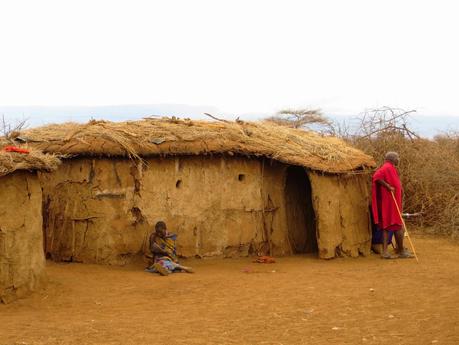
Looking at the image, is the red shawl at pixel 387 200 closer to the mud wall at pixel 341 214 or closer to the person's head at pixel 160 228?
the mud wall at pixel 341 214

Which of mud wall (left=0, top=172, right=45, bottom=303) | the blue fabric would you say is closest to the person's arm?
the blue fabric

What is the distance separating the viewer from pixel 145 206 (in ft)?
33.2

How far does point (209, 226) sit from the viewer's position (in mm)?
10523

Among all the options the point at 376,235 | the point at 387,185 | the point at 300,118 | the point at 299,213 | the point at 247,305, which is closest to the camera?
the point at 247,305

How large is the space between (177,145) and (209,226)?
4.59 feet

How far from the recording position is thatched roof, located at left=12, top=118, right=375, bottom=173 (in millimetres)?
9891

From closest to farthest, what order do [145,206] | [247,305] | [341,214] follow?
[247,305], [145,206], [341,214]

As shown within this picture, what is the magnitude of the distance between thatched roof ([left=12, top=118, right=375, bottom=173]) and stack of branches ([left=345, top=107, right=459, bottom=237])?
3648mm

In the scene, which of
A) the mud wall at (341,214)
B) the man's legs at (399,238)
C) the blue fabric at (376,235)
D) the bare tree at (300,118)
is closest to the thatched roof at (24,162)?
the mud wall at (341,214)

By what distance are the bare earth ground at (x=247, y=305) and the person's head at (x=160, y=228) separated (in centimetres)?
61

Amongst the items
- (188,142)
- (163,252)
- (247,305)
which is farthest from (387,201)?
(247,305)

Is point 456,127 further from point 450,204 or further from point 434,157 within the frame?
point 450,204

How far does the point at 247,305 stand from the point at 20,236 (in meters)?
2.66

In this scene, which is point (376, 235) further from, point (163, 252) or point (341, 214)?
point (163, 252)
